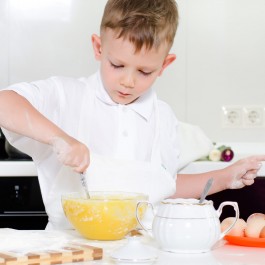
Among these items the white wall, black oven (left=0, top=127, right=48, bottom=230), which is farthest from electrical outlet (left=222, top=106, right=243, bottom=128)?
black oven (left=0, top=127, right=48, bottom=230)

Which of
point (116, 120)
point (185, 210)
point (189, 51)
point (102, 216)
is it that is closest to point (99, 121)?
point (116, 120)

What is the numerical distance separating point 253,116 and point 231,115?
9 cm

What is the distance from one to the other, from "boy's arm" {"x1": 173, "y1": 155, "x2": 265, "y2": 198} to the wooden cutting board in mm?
583

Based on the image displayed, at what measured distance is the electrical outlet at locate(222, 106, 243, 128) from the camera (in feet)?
9.04

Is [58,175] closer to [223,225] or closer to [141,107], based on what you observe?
[141,107]

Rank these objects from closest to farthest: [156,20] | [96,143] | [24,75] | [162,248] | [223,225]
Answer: [162,248], [223,225], [156,20], [96,143], [24,75]

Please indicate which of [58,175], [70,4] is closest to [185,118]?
[70,4]

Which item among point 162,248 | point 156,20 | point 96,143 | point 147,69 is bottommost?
point 162,248

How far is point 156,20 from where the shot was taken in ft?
4.87

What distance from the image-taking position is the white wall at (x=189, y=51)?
274 centimetres

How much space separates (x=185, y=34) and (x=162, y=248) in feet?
5.86

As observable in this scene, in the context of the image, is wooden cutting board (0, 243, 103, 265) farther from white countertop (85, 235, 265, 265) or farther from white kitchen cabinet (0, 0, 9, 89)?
white kitchen cabinet (0, 0, 9, 89)

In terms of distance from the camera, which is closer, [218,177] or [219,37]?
[218,177]

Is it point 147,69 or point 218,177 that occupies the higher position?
point 147,69
